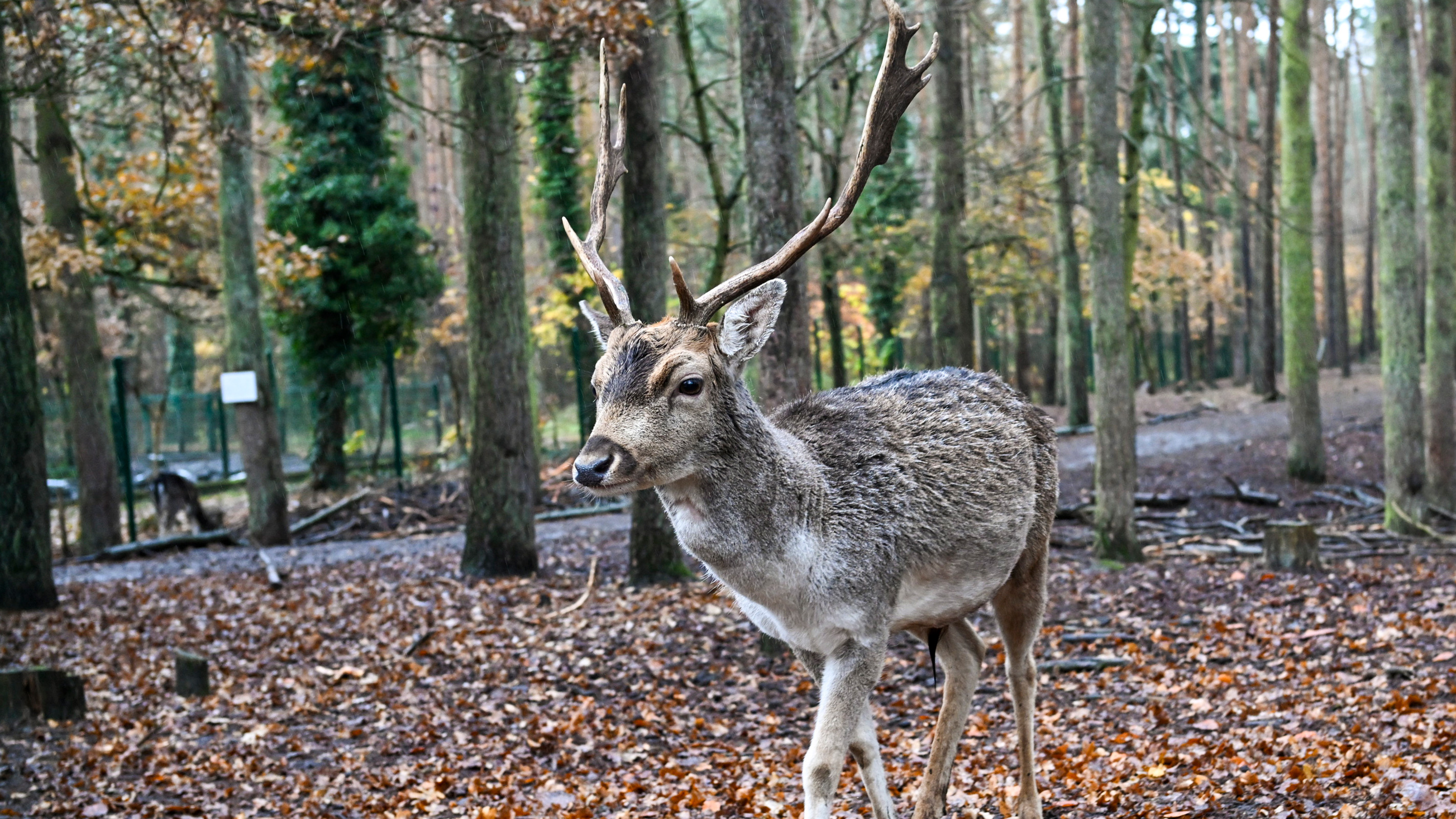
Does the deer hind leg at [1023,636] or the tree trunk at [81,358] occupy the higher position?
the tree trunk at [81,358]

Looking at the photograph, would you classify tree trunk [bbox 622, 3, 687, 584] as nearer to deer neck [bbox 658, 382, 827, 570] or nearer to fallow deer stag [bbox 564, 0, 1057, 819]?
fallow deer stag [bbox 564, 0, 1057, 819]

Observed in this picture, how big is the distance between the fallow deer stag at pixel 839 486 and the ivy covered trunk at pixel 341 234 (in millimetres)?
16721

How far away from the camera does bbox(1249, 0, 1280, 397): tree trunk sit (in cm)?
2306

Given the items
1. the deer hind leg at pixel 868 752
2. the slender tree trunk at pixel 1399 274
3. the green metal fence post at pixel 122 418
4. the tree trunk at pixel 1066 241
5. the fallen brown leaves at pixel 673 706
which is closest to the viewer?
the deer hind leg at pixel 868 752

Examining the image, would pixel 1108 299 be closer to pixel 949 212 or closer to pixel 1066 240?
pixel 949 212

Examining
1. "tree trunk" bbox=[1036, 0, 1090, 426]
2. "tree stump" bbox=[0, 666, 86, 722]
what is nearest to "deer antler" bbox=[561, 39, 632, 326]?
"tree stump" bbox=[0, 666, 86, 722]

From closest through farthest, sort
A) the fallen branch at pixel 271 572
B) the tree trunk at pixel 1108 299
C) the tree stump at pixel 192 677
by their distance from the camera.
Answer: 1. the tree stump at pixel 192 677
2. the tree trunk at pixel 1108 299
3. the fallen branch at pixel 271 572

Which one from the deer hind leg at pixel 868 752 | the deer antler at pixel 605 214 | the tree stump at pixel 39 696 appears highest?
the deer antler at pixel 605 214

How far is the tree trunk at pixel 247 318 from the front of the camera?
1405 centimetres

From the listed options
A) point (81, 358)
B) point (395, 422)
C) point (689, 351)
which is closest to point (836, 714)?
point (689, 351)

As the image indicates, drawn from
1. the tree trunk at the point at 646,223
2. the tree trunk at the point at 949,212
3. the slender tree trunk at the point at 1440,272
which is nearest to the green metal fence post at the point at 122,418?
the tree trunk at the point at 646,223

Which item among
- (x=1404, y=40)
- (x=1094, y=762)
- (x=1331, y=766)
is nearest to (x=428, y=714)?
(x=1094, y=762)

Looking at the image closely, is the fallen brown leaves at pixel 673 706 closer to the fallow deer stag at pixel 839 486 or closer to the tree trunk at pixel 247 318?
the fallow deer stag at pixel 839 486

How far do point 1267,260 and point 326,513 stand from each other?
18128mm
